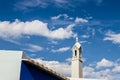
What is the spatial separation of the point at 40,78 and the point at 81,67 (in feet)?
127

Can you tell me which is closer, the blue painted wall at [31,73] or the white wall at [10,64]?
the white wall at [10,64]

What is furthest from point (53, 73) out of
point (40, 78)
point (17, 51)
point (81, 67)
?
point (81, 67)

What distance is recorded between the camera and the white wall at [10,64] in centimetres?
1566

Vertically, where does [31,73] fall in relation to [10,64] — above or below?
below

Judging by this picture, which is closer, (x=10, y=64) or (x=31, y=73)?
(x=10, y=64)

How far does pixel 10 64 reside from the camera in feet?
52.1

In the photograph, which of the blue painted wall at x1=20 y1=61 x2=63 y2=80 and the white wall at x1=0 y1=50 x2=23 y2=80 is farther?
the blue painted wall at x1=20 y1=61 x2=63 y2=80

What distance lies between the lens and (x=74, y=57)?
5681 centimetres

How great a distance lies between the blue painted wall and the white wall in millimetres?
388

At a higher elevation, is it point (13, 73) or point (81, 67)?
point (81, 67)

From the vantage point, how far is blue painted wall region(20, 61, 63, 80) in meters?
16.3

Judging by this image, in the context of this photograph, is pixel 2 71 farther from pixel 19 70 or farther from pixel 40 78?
pixel 40 78

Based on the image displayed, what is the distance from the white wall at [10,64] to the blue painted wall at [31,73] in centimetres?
39

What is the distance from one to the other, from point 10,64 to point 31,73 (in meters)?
1.81
